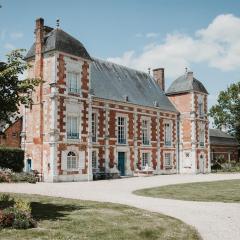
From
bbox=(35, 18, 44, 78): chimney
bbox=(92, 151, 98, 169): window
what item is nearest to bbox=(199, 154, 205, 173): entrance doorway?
bbox=(92, 151, 98, 169): window

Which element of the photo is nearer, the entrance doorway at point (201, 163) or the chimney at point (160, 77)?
the entrance doorway at point (201, 163)

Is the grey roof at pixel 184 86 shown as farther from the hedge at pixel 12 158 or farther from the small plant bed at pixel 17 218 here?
the small plant bed at pixel 17 218

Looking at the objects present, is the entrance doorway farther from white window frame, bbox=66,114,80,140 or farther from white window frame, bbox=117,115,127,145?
white window frame, bbox=66,114,80,140

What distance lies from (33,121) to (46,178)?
165 inches

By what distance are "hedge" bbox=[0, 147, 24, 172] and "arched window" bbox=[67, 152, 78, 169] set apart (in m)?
3.52

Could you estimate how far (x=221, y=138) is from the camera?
51438mm

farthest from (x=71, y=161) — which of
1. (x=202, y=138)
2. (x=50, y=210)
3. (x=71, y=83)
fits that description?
(x=202, y=138)

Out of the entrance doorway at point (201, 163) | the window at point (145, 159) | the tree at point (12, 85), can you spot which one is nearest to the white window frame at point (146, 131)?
the window at point (145, 159)

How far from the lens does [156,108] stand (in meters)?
35.3

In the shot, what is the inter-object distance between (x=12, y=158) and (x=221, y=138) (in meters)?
31.7

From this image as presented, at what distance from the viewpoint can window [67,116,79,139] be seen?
26.5 m

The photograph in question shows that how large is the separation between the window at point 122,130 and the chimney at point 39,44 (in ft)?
25.9

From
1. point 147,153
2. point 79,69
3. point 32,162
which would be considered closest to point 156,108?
point 147,153

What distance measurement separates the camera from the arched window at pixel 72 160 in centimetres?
2629
